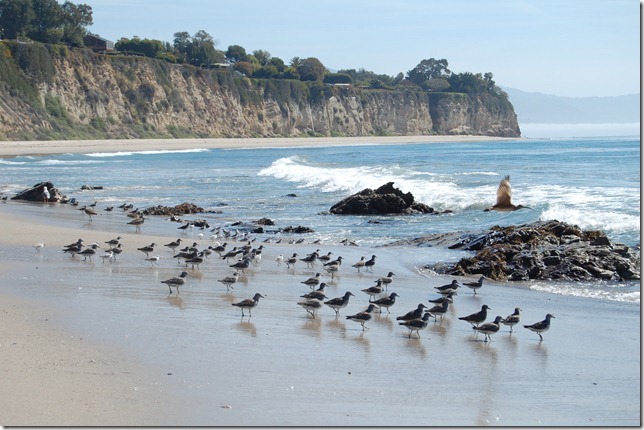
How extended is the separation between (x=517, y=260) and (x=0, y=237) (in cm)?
1161

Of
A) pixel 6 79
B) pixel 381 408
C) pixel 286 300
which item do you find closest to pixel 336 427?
pixel 381 408

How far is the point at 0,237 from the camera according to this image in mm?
19891

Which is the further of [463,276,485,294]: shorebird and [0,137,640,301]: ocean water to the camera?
[0,137,640,301]: ocean water

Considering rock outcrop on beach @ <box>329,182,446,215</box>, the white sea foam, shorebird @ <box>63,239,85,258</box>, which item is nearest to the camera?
the white sea foam

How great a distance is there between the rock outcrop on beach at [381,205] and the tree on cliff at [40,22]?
89.7 meters

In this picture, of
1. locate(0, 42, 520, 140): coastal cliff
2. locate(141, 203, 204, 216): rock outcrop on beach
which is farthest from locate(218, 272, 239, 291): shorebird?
locate(0, 42, 520, 140): coastal cliff

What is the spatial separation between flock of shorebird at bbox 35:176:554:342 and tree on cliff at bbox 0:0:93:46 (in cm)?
9242

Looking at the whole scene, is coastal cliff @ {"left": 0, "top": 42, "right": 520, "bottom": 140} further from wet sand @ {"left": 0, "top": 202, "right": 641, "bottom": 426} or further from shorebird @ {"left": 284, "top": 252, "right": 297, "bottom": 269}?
wet sand @ {"left": 0, "top": 202, "right": 641, "bottom": 426}

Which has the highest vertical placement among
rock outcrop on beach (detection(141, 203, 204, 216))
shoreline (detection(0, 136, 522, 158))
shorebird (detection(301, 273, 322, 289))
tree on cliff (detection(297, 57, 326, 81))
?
tree on cliff (detection(297, 57, 326, 81))

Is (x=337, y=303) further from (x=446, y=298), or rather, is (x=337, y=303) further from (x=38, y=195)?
(x=38, y=195)

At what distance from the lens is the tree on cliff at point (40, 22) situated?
111 metres

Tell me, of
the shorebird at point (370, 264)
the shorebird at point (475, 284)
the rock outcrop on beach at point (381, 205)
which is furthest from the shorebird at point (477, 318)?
the rock outcrop on beach at point (381, 205)

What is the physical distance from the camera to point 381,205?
A: 92.4 feet

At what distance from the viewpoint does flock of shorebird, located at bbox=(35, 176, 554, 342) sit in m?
11.5
